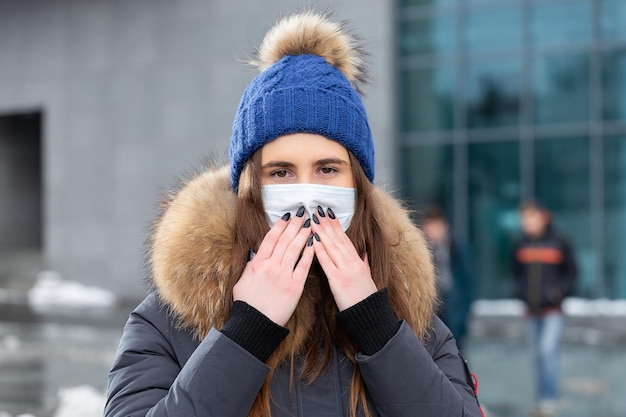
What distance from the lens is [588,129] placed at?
1461 centimetres

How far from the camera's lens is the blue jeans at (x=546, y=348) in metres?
7.87

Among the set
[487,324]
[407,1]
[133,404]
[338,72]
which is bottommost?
[487,324]

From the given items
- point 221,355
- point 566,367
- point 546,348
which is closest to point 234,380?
point 221,355

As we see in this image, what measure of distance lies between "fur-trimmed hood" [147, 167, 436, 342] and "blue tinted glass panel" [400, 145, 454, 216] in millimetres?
13232

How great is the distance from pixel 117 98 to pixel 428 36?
7460 millimetres

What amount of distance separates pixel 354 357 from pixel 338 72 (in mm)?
833

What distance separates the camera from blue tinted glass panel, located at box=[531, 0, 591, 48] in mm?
14539

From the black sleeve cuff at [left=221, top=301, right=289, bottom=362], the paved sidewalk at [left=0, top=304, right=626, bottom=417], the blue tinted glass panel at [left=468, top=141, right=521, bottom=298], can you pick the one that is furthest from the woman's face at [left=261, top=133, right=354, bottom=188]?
the blue tinted glass panel at [left=468, top=141, right=521, bottom=298]

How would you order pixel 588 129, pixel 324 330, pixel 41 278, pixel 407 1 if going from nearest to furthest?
1. pixel 324 330
2. pixel 588 129
3. pixel 407 1
4. pixel 41 278

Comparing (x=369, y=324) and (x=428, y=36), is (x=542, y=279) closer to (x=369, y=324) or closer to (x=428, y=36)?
(x=369, y=324)

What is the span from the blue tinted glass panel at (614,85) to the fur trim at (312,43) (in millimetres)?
13047

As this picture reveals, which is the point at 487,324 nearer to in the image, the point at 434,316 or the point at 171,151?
the point at 171,151

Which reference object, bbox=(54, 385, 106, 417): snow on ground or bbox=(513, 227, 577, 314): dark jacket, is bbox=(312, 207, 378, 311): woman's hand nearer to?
bbox=(54, 385, 106, 417): snow on ground

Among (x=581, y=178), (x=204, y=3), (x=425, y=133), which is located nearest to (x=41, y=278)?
(x=204, y=3)
